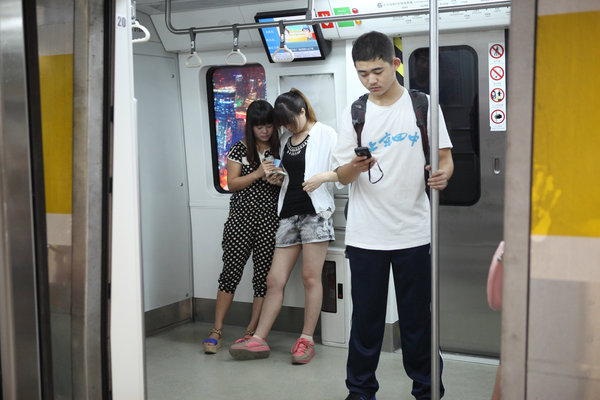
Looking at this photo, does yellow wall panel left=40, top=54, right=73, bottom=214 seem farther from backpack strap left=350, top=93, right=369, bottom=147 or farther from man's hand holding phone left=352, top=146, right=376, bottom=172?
backpack strap left=350, top=93, right=369, bottom=147

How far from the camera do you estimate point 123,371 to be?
292 centimetres

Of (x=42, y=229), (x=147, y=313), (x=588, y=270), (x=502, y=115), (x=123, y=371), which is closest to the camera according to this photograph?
(x=588, y=270)

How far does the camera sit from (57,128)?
2742 millimetres

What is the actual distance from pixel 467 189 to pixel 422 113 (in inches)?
59.5

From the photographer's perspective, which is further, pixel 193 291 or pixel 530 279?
pixel 193 291

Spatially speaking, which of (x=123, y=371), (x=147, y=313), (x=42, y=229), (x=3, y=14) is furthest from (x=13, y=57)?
(x=147, y=313)

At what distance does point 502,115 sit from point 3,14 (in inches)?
129

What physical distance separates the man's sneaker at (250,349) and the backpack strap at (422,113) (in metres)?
2.10

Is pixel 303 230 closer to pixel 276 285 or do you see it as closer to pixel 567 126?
pixel 276 285

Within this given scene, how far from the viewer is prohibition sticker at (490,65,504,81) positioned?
186 inches

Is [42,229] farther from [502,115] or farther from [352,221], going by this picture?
[502,115]

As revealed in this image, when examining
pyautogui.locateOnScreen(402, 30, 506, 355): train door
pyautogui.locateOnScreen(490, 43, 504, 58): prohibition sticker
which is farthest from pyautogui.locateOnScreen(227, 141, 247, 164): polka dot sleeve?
pyautogui.locateOnScreen(490, 43, 504, 58): prohibition sticker

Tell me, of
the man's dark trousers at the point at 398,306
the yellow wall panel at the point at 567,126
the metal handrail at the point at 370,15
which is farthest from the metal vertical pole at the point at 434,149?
the metal handrail at the point at 370,15

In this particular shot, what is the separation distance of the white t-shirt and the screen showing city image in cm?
150
